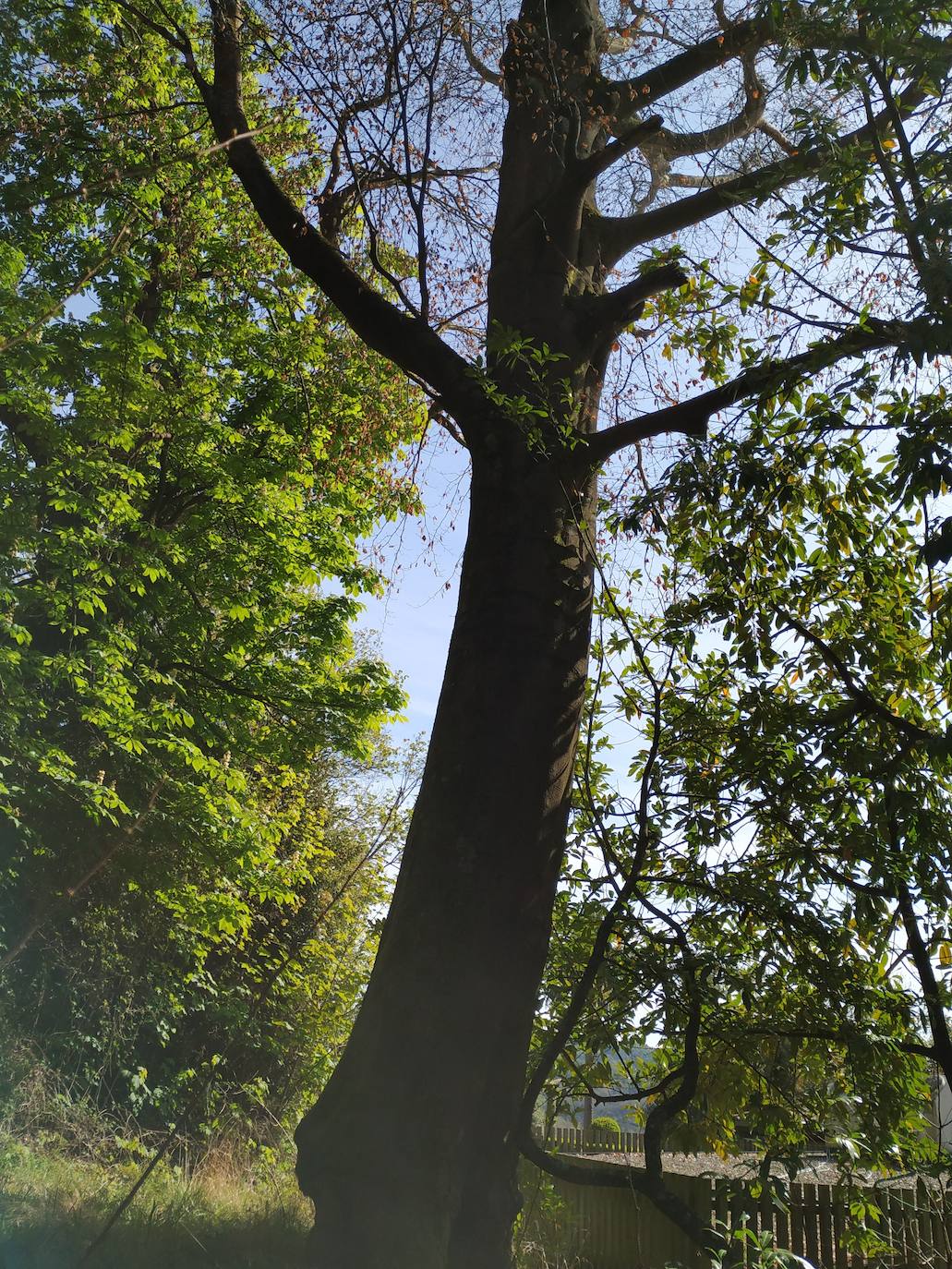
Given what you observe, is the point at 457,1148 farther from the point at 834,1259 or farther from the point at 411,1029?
the point at 834,1259

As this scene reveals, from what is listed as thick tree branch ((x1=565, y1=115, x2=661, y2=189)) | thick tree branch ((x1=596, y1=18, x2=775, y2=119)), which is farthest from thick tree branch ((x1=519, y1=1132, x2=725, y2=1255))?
thick tree branch ((x1=596, y1=18, x2=775, y2=119))

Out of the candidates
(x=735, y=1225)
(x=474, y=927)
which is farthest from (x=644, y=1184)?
(x=474, y=927)

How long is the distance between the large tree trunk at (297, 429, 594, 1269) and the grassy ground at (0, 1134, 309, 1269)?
0.51 metres

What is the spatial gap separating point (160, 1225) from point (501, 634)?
2.68m

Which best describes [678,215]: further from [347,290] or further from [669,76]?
[347,290]

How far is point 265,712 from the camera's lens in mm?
12141

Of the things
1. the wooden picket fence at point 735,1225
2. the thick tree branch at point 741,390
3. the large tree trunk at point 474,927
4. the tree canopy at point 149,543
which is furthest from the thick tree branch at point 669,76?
the wooden picket fence at point 735,1225

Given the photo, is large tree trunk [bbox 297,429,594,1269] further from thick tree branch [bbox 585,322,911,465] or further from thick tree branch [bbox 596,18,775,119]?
thick tree branch [bbox 596,18,775,119]

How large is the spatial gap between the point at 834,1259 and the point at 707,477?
6.88m

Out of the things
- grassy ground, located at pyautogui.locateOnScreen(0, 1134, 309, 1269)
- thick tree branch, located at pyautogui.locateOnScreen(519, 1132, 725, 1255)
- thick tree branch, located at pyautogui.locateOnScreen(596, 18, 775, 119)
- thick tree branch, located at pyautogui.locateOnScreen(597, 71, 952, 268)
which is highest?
thick tree branch, located at pyautogui.locateOnScreen(596, 18, 775, 119)

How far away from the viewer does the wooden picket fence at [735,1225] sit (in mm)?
3801

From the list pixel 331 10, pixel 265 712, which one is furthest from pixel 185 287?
pixel 331 10

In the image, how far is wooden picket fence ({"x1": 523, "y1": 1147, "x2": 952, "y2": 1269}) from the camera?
3.80 metres

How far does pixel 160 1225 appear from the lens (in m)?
3.84
